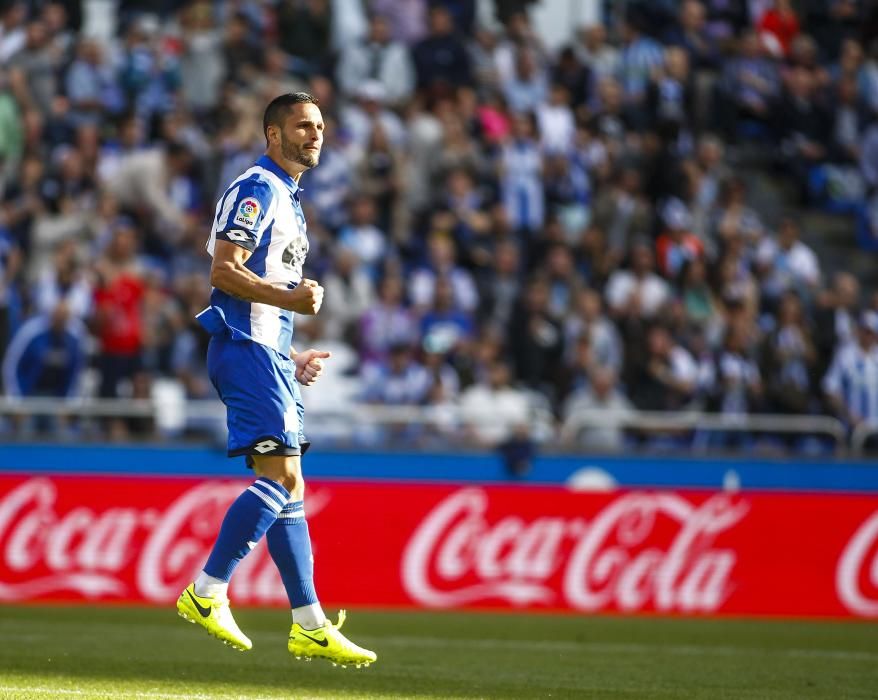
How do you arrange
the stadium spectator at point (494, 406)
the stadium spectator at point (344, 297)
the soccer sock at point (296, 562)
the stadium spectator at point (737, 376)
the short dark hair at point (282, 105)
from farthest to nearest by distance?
the stadium spectator at point (737, 376) → the stadium spectator at point (344, 297) → the stadium spectator at point (494, 406) → the short dark hair at point (282, 105) → the soccer sock at point (296, 562)

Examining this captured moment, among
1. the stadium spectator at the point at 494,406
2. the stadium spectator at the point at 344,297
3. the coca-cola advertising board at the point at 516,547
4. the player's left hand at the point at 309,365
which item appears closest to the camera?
the player's left hand at the point at 309,365

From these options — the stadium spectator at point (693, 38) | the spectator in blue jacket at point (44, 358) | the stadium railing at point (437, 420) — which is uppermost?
the stadium spectator at point (693, 38)

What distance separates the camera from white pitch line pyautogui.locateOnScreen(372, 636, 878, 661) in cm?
1023

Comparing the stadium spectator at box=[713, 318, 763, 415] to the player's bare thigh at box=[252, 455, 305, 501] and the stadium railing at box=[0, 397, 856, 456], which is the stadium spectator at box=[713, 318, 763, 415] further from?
the player's bare thigh at box=[252, 455, 305, 501]

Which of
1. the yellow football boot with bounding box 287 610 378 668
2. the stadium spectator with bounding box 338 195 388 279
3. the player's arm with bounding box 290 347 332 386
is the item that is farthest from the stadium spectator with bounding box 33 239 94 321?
the yellow football boot with bounding box 287 610 378 668

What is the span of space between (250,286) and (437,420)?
8528 millimetres

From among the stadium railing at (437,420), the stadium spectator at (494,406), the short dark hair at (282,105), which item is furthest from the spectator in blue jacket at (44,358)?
the short dark hair at (282,105)

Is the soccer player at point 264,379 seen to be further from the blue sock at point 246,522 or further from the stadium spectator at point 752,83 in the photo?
the stadium spectator at point 752,83

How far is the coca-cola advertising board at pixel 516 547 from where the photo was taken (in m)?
13.5

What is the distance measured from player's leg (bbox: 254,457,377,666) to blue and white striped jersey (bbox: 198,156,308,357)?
0.54 m

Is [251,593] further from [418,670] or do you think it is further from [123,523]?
[418,670]

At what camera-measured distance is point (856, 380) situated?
56.2 feet

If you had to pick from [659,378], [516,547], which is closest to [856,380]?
[659,378]

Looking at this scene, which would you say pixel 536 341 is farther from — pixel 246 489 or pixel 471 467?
pixel 246 489
